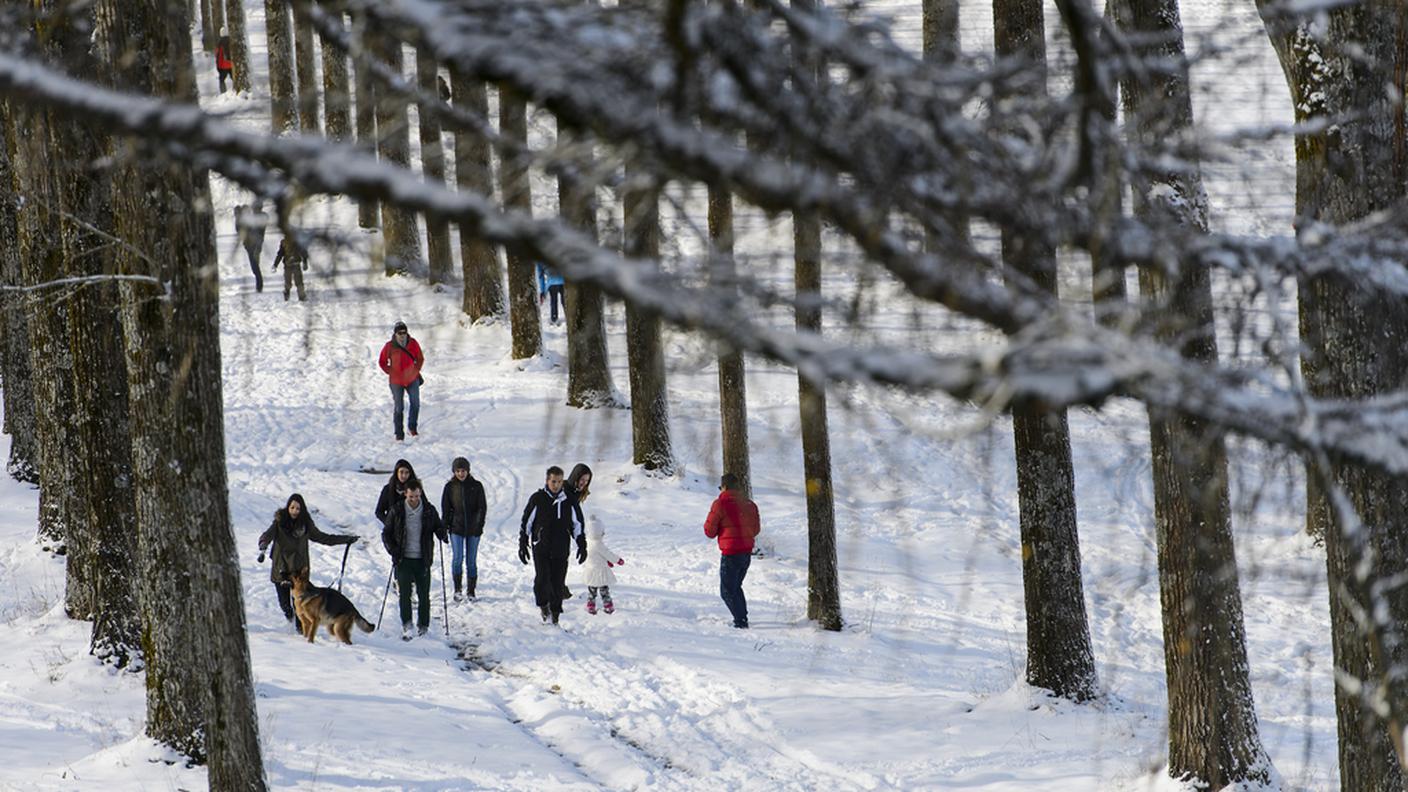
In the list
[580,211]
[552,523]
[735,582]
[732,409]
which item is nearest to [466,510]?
[552,523]

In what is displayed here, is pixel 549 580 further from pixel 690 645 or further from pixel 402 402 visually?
pixel 402 402

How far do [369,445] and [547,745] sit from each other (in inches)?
393

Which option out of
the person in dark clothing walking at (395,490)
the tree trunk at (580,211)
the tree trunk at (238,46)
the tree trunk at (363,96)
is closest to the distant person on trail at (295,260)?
the tree trunk at (363,96)

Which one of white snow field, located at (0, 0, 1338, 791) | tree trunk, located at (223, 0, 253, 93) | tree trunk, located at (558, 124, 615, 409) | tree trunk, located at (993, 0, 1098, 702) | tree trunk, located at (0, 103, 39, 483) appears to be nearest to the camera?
tree trunk, located at (558, 124, 615, 409)

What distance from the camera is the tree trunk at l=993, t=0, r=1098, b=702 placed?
1041 centimetres

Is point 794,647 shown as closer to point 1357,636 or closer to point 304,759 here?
point 304,759

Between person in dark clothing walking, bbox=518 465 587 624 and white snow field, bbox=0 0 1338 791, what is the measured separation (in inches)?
15.5

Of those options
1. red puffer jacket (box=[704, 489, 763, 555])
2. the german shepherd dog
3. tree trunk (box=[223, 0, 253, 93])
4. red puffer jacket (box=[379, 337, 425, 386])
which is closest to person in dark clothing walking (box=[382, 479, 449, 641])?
the german shepherd dog

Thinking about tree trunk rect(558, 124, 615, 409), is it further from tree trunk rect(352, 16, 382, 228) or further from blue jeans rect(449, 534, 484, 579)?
blue jeans rect(449, 534, 484, 579)

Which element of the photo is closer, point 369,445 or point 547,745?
point 547,745

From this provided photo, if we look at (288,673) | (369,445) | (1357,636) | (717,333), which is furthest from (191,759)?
(369,445)

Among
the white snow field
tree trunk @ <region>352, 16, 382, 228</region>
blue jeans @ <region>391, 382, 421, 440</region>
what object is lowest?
the white snow field

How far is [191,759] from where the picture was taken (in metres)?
8.71

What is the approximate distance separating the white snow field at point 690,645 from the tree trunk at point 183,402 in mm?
552
